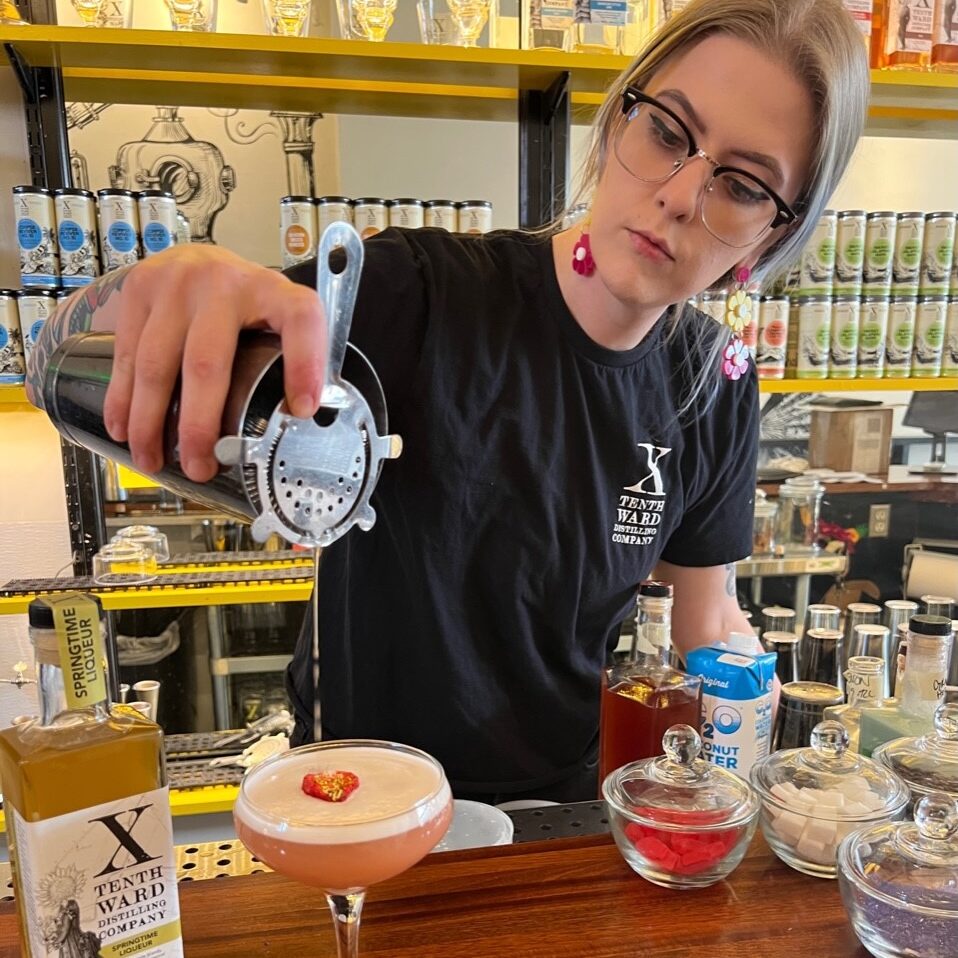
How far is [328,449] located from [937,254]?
2176mm

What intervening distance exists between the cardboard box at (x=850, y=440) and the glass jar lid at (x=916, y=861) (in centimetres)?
282

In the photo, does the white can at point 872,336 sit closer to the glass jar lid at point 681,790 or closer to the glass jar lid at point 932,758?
the glass jar lid at point 932,758

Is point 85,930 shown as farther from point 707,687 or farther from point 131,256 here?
point 131,256

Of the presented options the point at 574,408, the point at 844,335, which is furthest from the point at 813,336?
the point at 574,408

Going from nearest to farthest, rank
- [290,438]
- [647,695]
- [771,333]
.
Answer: [290,438], [647,695], [771,333]

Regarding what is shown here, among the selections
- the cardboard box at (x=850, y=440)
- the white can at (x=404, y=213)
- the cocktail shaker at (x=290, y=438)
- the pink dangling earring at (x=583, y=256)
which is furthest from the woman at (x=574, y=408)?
the cardboard box at (x=850, y=440)

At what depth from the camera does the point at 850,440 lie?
3.35 metres

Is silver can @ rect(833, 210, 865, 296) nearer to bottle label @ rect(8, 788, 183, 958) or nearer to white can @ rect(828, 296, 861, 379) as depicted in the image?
white can @ rect(828, 296, 861, 379)

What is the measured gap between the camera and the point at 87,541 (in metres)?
2.09

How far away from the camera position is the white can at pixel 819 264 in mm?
2178

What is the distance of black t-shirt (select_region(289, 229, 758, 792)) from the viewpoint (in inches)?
46.1

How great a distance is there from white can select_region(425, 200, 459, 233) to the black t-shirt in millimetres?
744

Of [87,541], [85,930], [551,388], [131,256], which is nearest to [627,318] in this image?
[551,388]

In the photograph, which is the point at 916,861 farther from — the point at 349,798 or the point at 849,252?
the point at 849,252
